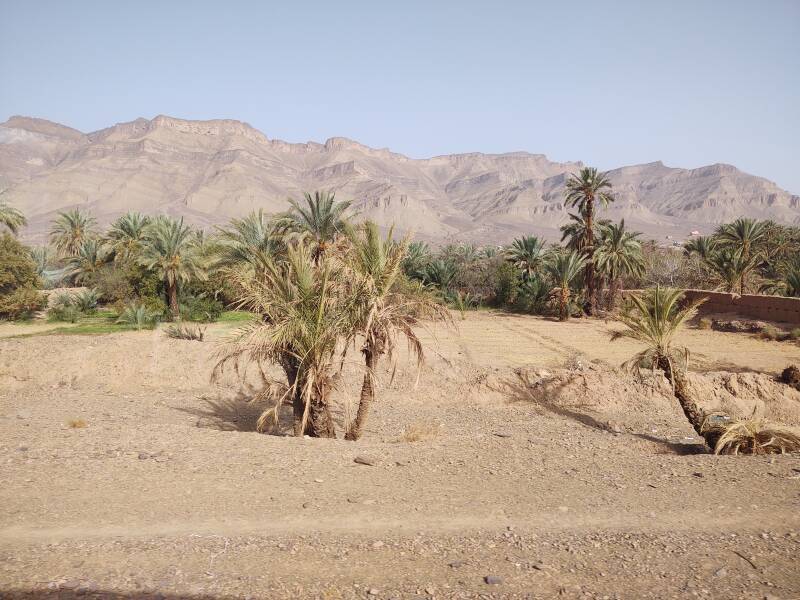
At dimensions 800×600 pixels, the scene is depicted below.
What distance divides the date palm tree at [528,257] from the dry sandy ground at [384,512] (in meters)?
21.4

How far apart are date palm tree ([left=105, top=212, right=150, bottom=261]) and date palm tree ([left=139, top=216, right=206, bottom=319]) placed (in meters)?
5.37

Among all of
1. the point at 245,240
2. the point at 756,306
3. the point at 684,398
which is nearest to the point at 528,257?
the point at 756,306

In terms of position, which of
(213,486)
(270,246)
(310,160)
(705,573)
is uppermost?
(310,160)

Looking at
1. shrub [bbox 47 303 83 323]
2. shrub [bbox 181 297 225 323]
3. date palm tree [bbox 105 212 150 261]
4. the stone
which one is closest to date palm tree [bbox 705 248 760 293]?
shrub [bbox 181 297 225 323]

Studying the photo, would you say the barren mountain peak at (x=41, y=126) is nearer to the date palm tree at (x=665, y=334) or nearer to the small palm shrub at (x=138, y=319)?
the small palm shrub at (x=138, y=319)

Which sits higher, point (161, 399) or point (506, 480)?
point (506, 480)

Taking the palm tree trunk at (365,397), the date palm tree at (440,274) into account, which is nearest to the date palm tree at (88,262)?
the date palm tree at (440,274)

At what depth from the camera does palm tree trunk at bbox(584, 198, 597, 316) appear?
26.8m

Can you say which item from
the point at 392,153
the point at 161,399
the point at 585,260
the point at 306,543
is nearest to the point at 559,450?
the point at 306,543

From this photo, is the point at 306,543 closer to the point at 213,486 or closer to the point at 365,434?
the point at 213,486

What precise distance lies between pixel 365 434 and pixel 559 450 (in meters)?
3.45

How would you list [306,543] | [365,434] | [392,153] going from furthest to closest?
[392,153] → [365,434] → [306,543]

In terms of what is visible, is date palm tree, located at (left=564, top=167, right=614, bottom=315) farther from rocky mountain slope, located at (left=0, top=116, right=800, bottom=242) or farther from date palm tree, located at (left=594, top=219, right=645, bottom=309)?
rocky mountain slope, located at (left=0, top=116, right=800, bottom=242)

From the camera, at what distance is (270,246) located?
854 inches
